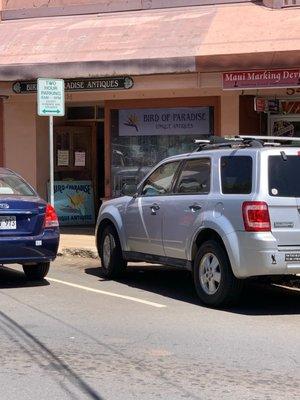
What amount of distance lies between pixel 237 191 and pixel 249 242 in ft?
2.13

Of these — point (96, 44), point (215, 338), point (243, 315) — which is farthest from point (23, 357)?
point (96, 44)

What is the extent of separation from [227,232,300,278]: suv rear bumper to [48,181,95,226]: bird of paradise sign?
9.45 metres

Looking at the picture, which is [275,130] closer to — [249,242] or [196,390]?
[249,242]

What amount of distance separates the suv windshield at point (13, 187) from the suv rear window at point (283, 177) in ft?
12.0

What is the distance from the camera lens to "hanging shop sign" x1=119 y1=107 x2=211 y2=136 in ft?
48.3

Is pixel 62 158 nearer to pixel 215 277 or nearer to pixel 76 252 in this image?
pixel 76 252

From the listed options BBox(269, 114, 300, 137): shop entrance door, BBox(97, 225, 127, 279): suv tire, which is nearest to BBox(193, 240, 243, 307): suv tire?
BBox(97, 225, 127, 279): suv tire

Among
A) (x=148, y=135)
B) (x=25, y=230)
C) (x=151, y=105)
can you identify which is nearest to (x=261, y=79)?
(x=151, y=105)

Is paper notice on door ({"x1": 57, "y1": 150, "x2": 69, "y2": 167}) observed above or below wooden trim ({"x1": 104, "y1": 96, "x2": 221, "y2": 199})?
below

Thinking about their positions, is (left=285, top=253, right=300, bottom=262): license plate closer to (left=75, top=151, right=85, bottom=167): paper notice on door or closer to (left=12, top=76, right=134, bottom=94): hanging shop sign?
(left=12, top=76, right=134, bottom=94): hanging shop sign

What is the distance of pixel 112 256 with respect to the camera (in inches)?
398

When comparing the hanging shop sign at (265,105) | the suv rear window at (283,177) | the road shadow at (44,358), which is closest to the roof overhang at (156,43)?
the hanging shop sign at (265,105)

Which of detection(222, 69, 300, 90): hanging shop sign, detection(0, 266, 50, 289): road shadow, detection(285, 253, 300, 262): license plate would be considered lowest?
detection(0, 266, 50, 289): road shadow

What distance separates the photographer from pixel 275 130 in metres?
14.4
